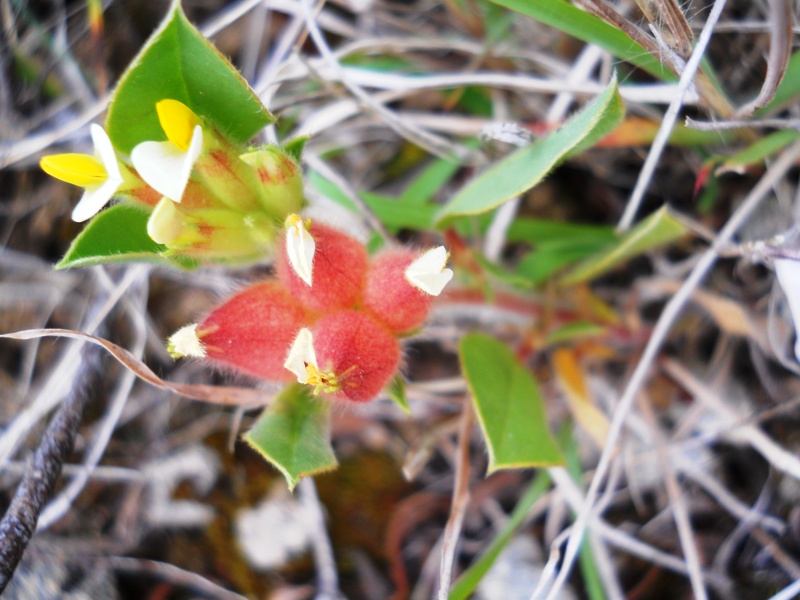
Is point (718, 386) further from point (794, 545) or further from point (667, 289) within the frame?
point (794, 545)

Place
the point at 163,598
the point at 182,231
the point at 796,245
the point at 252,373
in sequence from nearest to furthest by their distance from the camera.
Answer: the point at 182,231, the point at 252,373, the point at 796,245, the point at 163,598

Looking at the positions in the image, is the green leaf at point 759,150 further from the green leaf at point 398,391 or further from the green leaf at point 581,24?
the green leaf at point 398,391

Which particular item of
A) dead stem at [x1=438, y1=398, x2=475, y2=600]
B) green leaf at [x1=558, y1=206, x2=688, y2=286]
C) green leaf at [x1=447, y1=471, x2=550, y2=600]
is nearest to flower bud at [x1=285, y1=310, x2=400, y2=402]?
dead stem at [x1=438, y1=398, x2=475, y2=600]

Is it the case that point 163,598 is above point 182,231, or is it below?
below

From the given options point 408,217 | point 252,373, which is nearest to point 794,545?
point 408,217

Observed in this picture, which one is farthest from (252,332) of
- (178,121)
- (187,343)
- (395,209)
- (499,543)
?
(499,543)

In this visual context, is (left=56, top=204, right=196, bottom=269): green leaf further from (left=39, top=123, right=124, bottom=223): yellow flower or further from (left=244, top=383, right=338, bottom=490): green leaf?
(left=244, top=383, right=338, bottom=490): green leaf

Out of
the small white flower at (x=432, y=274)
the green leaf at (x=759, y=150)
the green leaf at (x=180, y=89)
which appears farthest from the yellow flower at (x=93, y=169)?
the green leaf at (x=759, y=150)

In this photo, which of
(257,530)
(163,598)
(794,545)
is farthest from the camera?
(257,530)
